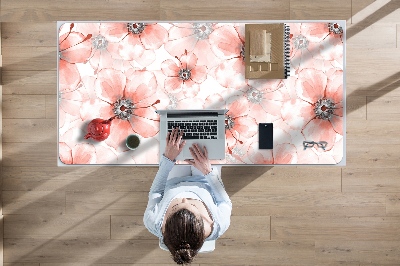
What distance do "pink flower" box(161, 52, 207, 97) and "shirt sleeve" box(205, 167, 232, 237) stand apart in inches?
17.3

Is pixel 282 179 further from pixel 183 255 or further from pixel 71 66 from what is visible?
pixel 71 66

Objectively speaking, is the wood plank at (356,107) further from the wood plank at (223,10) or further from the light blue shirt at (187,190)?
the light blue shirt at (187,190)

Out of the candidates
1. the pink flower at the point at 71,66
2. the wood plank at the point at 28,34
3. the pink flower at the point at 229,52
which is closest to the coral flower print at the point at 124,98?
the pink flower at the point at 71,66

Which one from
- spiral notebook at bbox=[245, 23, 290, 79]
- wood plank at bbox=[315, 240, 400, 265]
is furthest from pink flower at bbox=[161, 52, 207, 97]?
wood plank at bbox=[315, 240, 400, 265]

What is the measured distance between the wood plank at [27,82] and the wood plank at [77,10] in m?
0.33

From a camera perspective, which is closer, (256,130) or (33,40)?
(256,130)

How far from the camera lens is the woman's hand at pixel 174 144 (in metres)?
1.98

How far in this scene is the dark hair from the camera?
5.17 feet

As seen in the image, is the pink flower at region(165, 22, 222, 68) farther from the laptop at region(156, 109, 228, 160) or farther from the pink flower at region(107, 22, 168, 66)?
the laptop at region(156, 109, 228, 160)

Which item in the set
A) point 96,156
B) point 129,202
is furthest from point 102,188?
point 96,156

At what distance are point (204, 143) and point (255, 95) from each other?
Result: 14.7 inches

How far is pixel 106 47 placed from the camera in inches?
82.5

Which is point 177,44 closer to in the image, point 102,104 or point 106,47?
point 106,47

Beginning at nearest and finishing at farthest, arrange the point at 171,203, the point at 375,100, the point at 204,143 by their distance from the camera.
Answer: the point at 171,203
the point at 204,143
the point at 375,100
